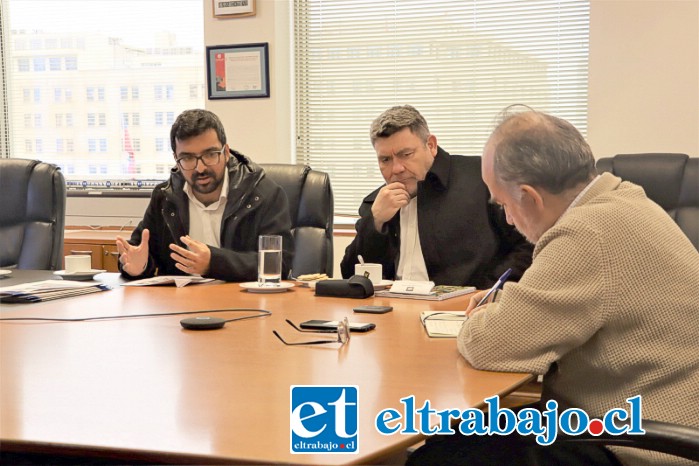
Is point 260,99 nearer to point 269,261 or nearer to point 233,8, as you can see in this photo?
point 233,8

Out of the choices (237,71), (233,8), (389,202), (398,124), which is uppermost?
(233,8)

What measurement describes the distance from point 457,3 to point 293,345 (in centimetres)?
310

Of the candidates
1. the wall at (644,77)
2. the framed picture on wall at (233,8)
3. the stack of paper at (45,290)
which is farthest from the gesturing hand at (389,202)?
the framed picture on wall at (233,8)

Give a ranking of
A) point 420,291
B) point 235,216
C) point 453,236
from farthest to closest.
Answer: point 235,216, point 453,236, point 420,291

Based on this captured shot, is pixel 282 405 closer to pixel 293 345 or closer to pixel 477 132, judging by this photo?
pixel 293 345

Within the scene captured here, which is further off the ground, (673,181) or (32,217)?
(673,181)

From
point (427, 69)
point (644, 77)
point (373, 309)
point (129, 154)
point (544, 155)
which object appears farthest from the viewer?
point (129, 154)

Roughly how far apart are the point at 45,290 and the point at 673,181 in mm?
2166

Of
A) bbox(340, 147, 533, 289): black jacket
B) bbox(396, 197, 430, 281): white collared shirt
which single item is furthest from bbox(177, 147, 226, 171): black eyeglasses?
bbox(396, 197, 430, 281): white collared shirt

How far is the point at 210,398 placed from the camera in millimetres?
1179

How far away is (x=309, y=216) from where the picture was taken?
3.01 m

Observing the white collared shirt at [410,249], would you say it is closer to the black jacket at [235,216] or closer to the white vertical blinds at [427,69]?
the black jacket at [235,216]

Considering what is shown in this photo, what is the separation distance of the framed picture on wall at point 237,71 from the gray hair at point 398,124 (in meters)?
1.64

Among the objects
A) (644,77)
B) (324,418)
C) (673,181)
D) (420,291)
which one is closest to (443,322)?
(420,291)
